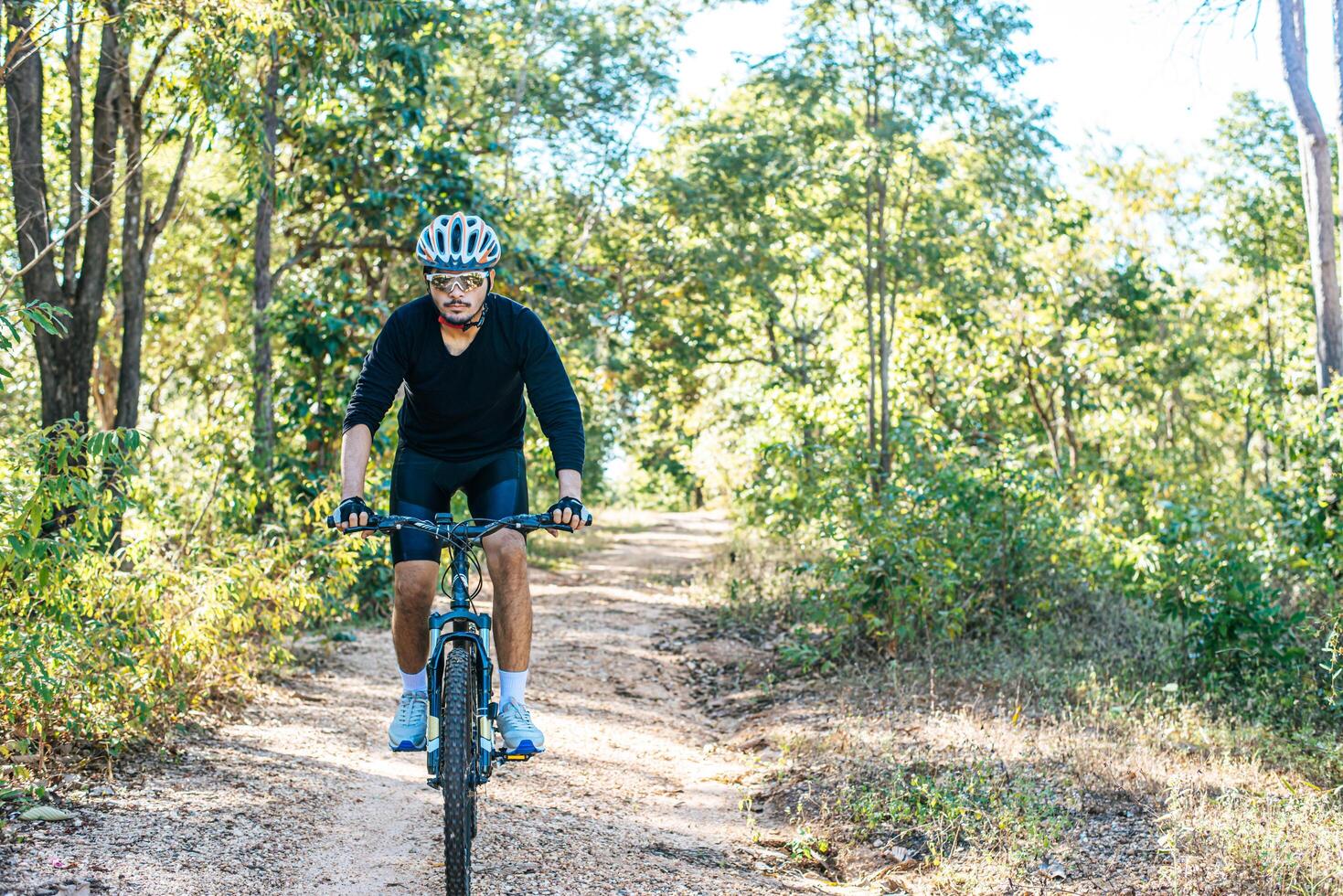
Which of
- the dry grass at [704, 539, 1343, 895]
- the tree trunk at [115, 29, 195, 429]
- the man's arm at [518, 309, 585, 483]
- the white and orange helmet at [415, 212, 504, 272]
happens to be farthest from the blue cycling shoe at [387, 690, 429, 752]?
the tree trunk at [115, 29, 195, 429]

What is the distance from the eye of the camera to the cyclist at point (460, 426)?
458 cm

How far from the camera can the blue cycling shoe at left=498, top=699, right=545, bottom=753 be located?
452 cm

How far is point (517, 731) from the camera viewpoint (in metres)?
4.57

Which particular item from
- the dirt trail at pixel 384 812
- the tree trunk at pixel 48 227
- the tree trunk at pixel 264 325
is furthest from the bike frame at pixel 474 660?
the tree trunk at pixel 264 325

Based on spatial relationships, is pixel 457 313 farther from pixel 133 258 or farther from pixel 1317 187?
pixel 1317 187


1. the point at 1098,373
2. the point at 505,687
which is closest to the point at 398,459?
the point at 505,687

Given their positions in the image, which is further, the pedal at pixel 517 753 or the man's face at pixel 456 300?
the man's face at pixel 456 300

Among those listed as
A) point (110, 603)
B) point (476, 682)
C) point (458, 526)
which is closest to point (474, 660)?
point (476, 682)

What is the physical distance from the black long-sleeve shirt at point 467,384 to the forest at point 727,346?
112 centimetres

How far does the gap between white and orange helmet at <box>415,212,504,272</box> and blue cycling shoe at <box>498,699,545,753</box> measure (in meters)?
Result: 1.75

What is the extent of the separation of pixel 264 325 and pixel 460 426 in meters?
7.04

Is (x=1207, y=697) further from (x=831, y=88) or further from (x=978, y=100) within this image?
(x=831, y=88)

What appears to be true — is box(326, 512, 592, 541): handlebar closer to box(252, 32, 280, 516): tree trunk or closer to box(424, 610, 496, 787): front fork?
Result: box(424, 610, 496, 787): front fork

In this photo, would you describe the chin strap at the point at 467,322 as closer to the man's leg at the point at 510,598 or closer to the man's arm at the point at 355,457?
the man's arm at the point at 355,457
